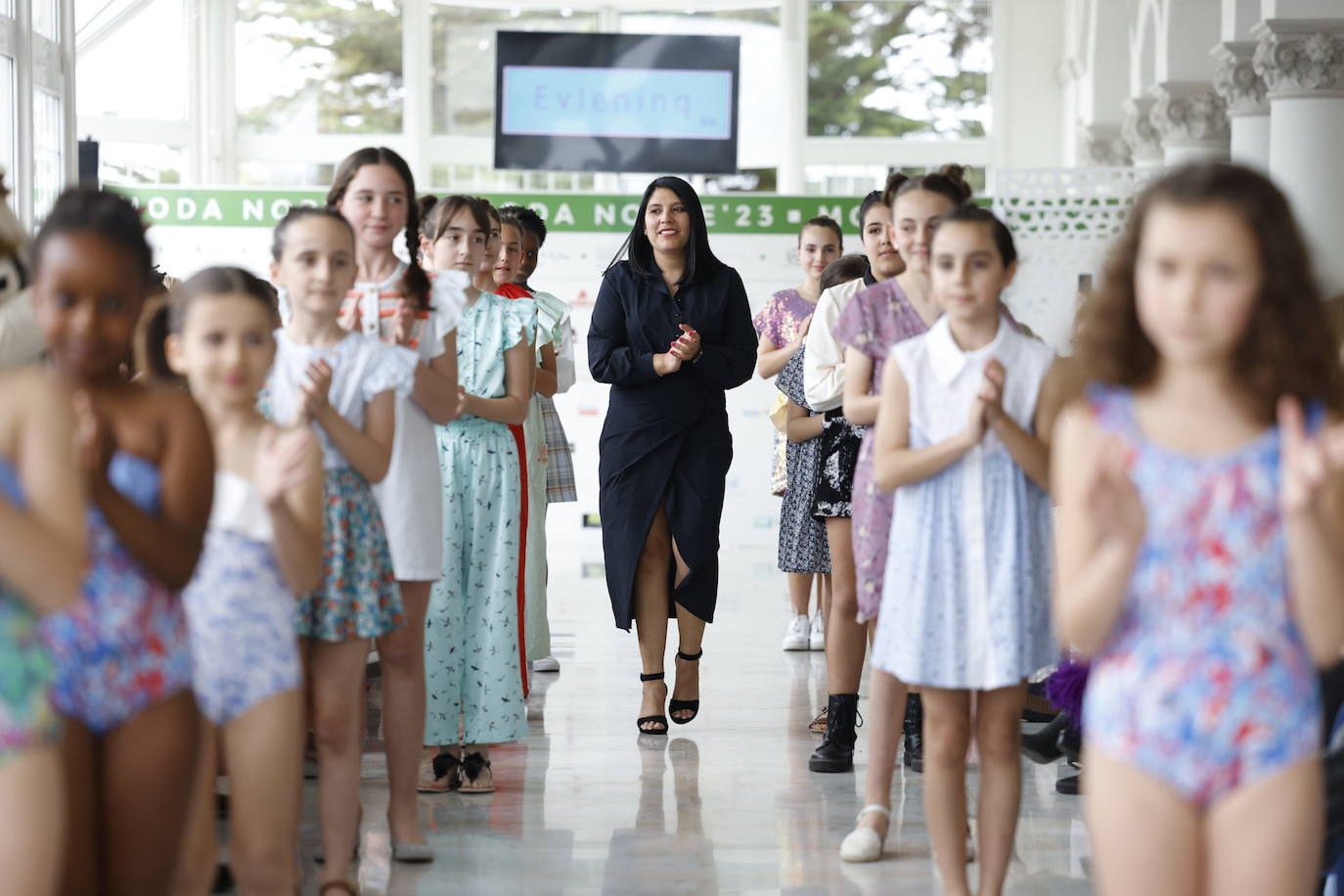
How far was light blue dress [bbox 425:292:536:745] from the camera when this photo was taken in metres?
4.66

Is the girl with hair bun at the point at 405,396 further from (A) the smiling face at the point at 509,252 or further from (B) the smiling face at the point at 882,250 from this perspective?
(A) the smiling face at the point at 509,252

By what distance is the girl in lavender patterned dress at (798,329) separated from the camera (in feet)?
20.6

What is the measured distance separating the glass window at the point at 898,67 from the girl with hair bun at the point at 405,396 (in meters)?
14.3

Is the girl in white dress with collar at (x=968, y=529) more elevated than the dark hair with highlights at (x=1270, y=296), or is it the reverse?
the dark hair with highlights at (x=1270, y=296)

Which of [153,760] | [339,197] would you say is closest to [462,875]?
[339,197]

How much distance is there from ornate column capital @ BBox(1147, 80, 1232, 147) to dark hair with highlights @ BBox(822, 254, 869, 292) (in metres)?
8.35

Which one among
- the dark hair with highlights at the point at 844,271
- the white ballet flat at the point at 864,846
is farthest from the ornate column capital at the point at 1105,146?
the white ballet flat at the point at 864,846

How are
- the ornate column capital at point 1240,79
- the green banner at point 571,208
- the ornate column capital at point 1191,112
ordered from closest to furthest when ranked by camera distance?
the ornate column capital at point 1240,79 → the green banner at point 571,208 → the ornate column capital at point 1191,112

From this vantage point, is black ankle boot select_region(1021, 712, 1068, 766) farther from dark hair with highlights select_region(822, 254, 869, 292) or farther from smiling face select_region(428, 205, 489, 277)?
smiling face select_region(428, 205, 489, 277)

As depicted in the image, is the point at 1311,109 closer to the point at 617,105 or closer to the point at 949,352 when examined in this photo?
the point at 617,105

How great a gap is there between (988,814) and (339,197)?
6.76ft

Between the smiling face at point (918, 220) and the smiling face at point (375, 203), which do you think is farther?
the smiling face at point (918, 220)

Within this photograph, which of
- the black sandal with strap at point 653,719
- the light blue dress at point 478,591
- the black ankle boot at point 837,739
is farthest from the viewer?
the black sandal with strap at point 653,719

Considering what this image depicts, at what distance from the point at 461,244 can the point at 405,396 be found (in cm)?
107
